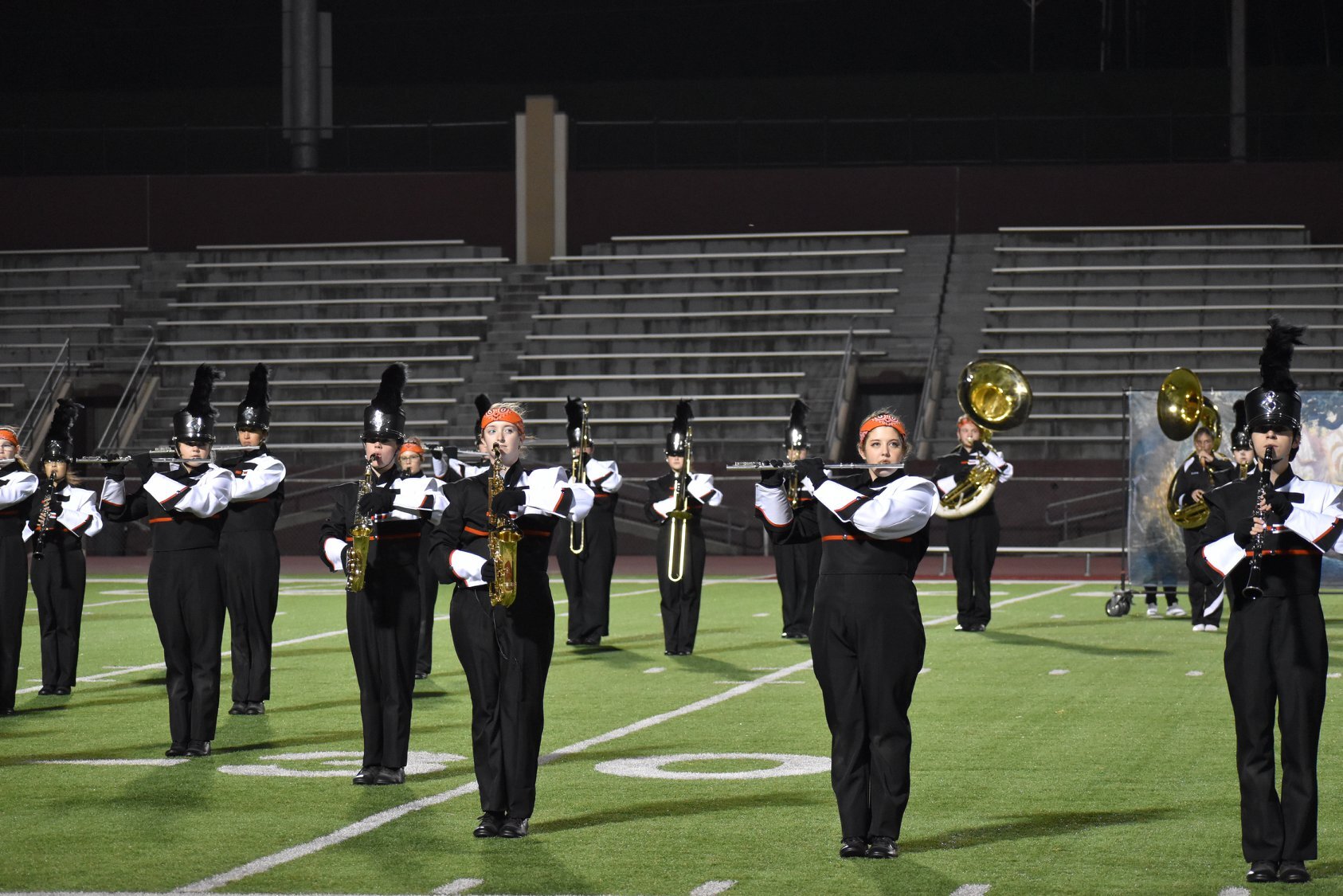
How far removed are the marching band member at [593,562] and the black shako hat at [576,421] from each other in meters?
0.93

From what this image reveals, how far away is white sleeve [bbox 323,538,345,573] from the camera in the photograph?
8.48 meters

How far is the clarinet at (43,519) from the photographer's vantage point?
456 inches

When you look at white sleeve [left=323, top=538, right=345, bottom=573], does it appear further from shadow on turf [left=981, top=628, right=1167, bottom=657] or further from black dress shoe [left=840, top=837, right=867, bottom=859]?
shadow on turf [left=981, top=628, right=1167, bottom=657]

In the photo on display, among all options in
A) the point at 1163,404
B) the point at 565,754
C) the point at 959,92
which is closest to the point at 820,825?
the point at 565,754

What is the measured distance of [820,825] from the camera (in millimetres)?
7406

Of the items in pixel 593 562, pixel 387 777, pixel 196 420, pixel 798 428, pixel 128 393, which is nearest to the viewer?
pixel 387 777

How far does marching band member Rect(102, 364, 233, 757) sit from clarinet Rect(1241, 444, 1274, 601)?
16.8 feet

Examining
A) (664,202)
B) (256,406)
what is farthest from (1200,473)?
(664,202)

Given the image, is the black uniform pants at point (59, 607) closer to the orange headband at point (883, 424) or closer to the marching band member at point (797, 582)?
the marching band member at point (797, 582)

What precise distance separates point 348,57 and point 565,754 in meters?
28.6

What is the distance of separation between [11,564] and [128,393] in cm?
1958

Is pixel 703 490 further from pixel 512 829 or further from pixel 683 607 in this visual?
pixel 512 829

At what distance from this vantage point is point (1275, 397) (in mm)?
6477

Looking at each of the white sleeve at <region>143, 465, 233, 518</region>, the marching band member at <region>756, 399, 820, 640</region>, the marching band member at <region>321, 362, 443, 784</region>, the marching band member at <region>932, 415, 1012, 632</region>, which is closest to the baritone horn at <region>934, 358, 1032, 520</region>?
the marching band member at <region>932, 415, 1012, 632</region>
